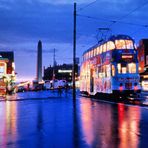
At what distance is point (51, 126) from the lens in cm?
1736

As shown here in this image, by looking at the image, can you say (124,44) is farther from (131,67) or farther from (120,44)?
(131,67)

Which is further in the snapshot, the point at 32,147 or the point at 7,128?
the point at 7,128

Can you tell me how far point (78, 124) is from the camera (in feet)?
59.1

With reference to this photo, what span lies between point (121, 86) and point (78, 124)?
22.0 meters

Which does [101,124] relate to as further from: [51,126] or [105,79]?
[105,79]

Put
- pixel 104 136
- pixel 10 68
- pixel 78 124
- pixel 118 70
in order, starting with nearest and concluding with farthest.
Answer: pixel 104 136 → pixel 78 124 → pixel 118 70 → pixel 10 68

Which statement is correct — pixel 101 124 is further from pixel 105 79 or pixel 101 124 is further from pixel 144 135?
pixel 105 79

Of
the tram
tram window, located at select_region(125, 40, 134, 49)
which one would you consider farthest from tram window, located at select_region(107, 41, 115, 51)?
tram window, located at select_region(125, 40, 134, 49)

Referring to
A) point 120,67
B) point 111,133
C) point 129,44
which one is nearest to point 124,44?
point 129,44

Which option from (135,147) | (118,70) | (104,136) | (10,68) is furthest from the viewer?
(10,68)

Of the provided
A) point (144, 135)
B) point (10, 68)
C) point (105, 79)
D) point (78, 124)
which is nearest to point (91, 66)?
point (105, 79)

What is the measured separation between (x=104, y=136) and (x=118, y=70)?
2576 centimetres

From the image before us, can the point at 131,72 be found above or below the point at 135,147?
above

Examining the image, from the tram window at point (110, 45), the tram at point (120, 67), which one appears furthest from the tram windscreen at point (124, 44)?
the tram window at point (110, 45)
